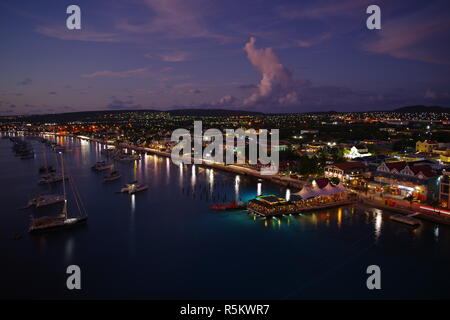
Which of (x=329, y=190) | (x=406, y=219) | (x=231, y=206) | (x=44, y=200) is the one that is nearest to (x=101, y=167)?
(x=44, y=200)

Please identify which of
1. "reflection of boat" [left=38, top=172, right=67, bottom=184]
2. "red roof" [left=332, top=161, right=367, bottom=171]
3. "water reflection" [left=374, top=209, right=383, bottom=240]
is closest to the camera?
"water reflection" [left=374, top=209, right=383, bottom=240]

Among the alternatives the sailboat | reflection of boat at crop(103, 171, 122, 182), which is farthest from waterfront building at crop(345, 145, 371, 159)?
the sailboat

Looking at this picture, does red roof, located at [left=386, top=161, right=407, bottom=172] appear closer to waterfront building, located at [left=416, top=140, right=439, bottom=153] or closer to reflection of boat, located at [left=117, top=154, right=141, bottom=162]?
waterfront building, located at [left=416, top=140, right=439, bottom=153]

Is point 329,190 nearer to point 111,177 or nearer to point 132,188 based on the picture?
point 132,188

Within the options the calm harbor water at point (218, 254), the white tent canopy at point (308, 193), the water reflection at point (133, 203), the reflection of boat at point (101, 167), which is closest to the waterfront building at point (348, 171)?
the calm harbor water at point (218, 254)

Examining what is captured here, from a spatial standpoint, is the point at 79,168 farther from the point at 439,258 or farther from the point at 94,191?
the point at 439,258

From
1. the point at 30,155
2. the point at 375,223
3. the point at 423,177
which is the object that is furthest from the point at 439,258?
the point at 30,155

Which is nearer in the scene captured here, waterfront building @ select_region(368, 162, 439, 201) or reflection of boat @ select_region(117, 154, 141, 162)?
waterfront building @ select_region(368, 162, 439, 201)

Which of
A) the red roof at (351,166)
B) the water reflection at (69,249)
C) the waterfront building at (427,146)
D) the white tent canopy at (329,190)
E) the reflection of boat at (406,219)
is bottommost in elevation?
the water reflection at (69,249)

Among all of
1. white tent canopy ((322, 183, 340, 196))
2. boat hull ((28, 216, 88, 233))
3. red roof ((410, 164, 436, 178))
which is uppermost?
red roof ((410, 164, 436, 178))

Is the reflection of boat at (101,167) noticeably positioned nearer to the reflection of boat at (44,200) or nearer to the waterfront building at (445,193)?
the reflection of boat at (44,200)
